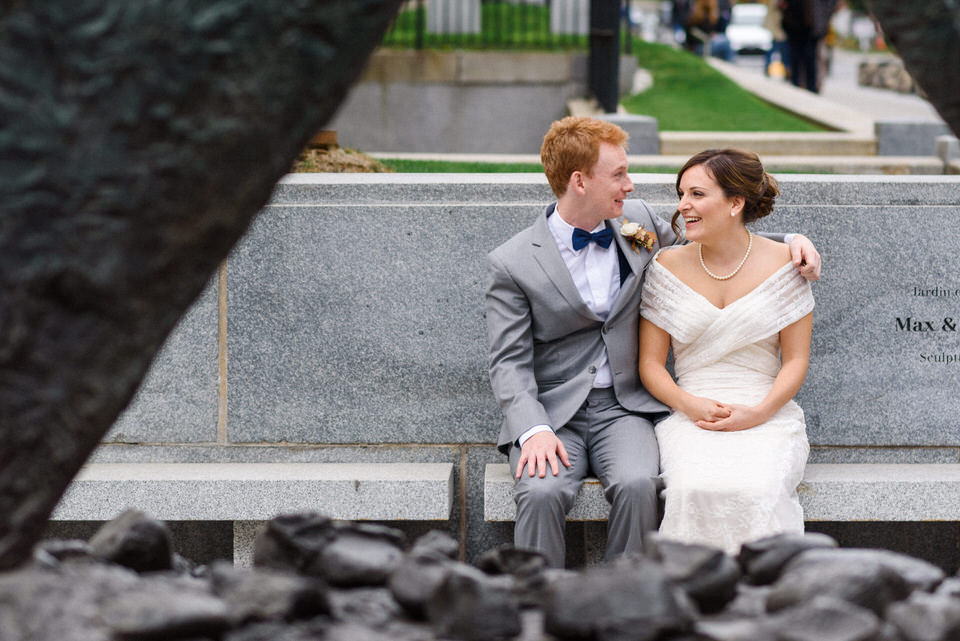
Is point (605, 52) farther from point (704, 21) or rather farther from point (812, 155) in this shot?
point (704, 21)

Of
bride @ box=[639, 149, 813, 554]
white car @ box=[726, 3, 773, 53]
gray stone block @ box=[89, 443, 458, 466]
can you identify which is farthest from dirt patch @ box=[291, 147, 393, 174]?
white car @ box=[726, 3, 773, 53]

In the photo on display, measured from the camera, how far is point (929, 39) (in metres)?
1.83

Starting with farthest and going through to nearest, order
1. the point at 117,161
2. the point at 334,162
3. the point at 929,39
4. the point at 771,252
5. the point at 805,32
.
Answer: the point at 805,32 < the point at 334,162 < the point at 771,252 < the point at 929,39 < the point at 117,161

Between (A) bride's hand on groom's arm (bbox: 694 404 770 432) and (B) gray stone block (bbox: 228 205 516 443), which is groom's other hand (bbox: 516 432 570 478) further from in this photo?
(B) gray stone block (bbox: 228 205 516 443)

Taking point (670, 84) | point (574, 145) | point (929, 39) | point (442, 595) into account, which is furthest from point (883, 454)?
point (670, 84)

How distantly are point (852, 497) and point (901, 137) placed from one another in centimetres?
574

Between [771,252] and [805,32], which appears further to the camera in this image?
[805,32]

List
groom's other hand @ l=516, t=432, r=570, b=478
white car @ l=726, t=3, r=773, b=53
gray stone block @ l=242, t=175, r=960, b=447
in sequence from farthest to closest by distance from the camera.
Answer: white car @ l=726, t=3, r=773, b=53, gray stone block @ l=242, t=175, r=960, b=447, groom's other hand @ l=516, t=432, r=570, b=478

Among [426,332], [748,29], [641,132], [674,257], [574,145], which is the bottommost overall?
[426,332]

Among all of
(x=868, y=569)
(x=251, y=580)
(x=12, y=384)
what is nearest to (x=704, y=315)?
(x=868, y=569)

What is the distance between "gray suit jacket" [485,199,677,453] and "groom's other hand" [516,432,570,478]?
0.08 meters

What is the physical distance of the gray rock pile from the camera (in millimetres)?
1664

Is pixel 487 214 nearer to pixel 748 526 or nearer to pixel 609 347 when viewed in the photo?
pixel 609 347

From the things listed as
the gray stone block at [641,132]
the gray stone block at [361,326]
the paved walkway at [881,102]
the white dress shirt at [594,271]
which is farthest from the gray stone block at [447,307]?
the paved walkway at [881,102]
